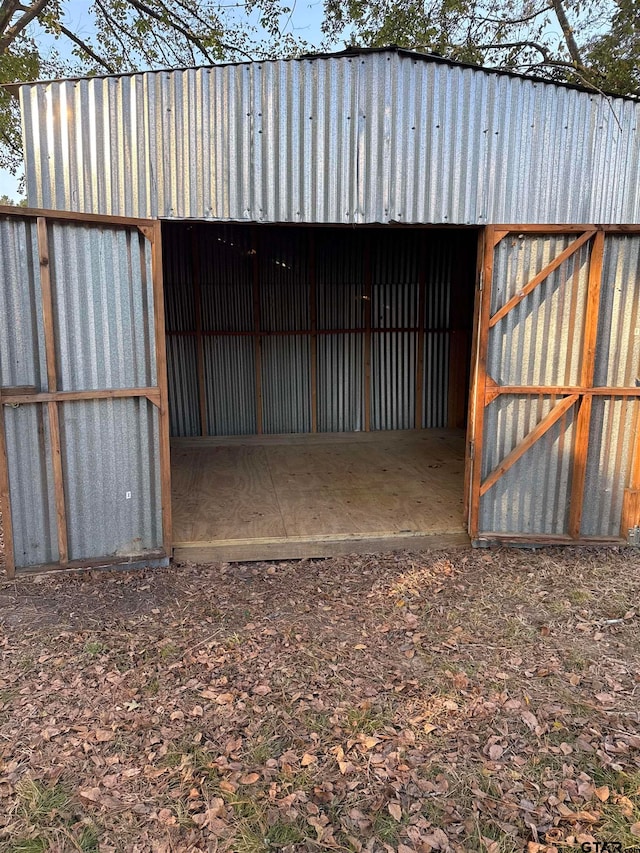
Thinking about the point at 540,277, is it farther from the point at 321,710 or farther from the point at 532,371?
the point at 321,710

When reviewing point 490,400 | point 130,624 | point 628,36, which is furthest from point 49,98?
point 628,36

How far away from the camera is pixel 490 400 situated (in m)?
5.18

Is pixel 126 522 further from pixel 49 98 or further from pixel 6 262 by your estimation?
pixel 49 98

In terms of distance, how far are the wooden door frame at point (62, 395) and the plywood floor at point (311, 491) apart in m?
0.79

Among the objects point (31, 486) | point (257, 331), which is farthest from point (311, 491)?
point (257, 331)

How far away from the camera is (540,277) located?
5.01 metres

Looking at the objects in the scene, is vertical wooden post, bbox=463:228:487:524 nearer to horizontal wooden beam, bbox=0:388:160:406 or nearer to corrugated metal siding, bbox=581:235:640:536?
corrugated metal siding, bbox=581:235:640:536

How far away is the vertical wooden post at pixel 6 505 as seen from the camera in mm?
4453

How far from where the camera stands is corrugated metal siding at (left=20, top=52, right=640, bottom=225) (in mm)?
4484

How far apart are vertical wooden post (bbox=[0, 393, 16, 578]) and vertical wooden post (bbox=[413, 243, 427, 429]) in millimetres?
7057

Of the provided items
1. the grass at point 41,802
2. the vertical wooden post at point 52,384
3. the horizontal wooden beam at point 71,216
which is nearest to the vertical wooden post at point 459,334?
the horizontal wooden beam at point 71,216

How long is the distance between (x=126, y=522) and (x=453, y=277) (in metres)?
7.26

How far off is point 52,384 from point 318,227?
2.79 meters

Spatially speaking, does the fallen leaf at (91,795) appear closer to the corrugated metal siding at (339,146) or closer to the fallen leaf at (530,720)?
the fallen leaf at (530,720)
